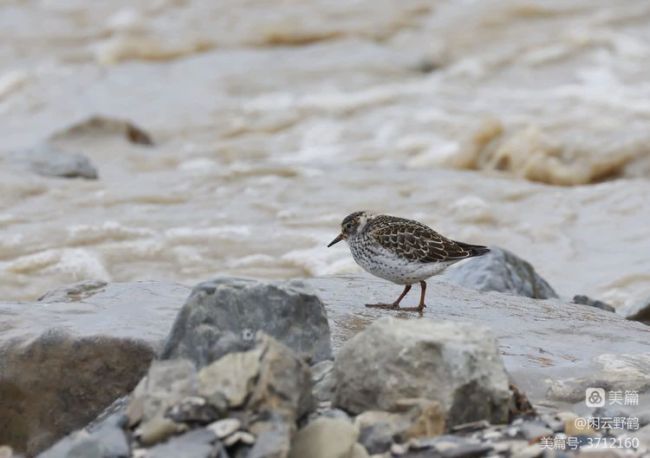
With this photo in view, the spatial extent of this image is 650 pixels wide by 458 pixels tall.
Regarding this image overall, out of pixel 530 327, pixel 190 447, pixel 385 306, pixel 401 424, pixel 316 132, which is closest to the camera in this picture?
pixel 190 447

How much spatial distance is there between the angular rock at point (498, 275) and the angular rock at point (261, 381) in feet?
11.8

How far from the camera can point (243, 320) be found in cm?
537

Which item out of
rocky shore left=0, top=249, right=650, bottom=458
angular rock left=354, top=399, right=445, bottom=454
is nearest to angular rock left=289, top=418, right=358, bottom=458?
rocky shore left=0, top=249, right=650, bottom=458

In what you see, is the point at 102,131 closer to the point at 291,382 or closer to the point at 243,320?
the point at 243,320

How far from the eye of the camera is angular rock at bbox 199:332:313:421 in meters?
4.77

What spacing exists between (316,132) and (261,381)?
503 inches

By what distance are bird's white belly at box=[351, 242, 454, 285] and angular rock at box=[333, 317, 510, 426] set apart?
1.78m

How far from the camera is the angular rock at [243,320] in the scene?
5176mm

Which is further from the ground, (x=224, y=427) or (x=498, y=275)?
(x=224, y=427)

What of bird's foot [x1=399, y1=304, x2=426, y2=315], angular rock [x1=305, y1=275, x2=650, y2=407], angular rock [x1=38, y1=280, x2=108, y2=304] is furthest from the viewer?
bird's foot [x1=399, y1=304, x2=426, y2=315]

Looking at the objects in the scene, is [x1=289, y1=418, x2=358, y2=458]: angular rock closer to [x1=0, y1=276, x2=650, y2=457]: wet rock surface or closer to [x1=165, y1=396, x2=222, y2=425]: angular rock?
[x1=0, y1=276, x2=650, y2=457]: wet rock surface

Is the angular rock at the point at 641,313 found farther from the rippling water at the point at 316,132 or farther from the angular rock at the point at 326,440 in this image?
the angular rock at the point at 326,440

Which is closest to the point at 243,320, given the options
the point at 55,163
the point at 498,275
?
the point at 498,275

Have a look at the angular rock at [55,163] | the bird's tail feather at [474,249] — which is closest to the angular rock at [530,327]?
the bird's tail feather at [474,249]
